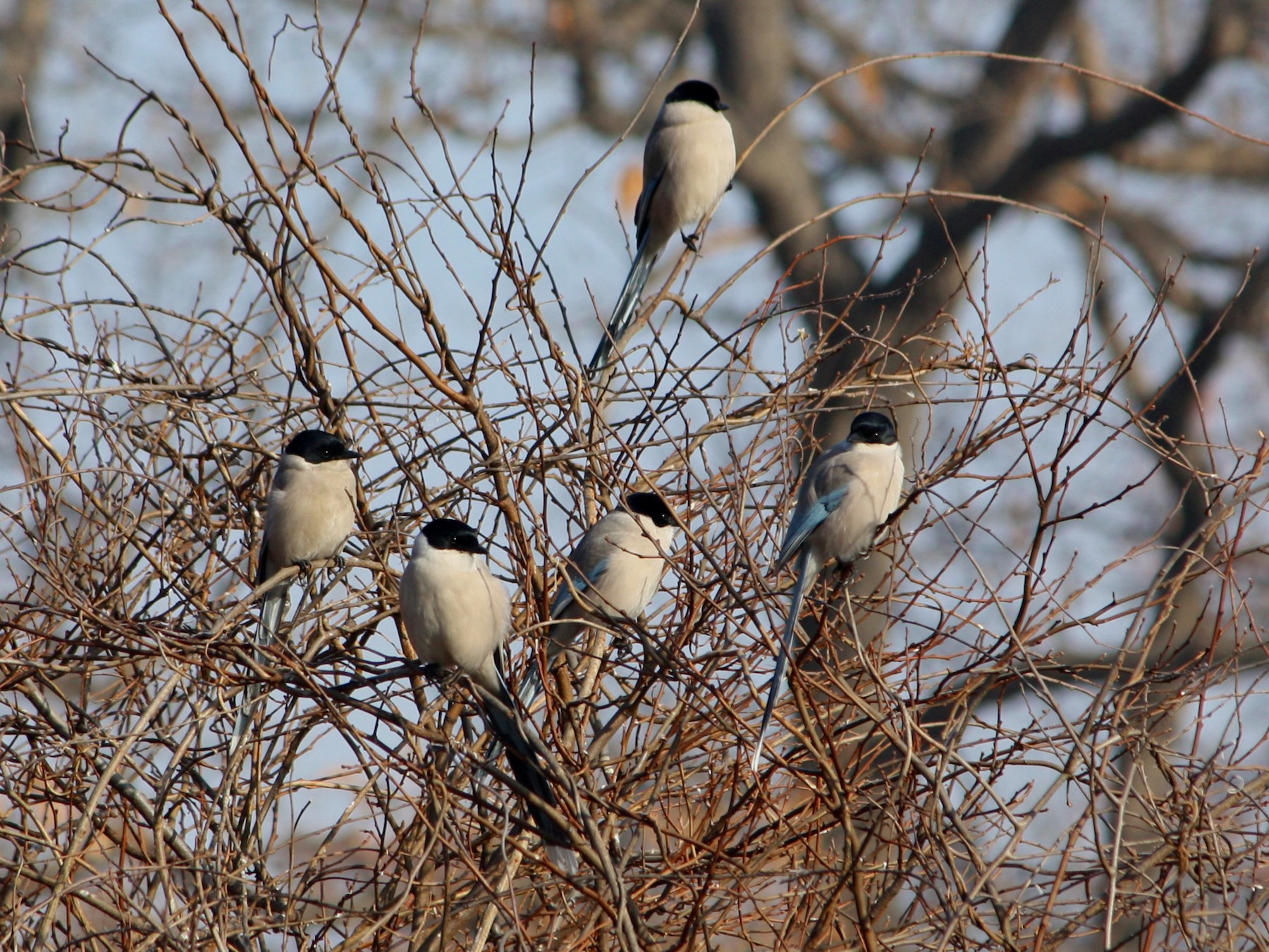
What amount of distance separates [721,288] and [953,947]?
2.10 m

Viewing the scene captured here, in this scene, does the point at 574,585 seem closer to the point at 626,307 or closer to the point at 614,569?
the point at 614,569

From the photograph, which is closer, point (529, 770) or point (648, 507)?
point (529, 770)

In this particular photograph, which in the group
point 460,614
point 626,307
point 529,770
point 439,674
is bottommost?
point 529,770

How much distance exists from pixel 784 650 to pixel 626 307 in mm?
2035

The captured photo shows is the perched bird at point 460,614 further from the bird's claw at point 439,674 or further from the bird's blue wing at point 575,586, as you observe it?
the bird's blue wing at point 575,586

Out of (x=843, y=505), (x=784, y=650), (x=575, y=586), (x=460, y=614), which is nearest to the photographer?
(x=784, y=650)

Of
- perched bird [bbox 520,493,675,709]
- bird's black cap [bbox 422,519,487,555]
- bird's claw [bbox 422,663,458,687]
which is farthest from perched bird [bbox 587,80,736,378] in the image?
bird's claw [bbox 422,663,458,687]

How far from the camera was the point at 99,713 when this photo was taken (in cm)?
385

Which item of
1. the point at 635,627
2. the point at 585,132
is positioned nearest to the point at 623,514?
the point at 635,627

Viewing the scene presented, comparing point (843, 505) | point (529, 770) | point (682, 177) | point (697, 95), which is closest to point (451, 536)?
point (529, 770)

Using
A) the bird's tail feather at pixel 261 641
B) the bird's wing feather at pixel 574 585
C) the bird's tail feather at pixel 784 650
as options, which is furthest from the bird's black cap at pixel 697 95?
the bird's tail feather at pixel 261 641

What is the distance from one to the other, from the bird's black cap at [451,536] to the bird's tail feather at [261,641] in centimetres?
46

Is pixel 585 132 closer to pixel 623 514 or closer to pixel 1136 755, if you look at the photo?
pixel 623 514

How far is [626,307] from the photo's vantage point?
4.78 meters
